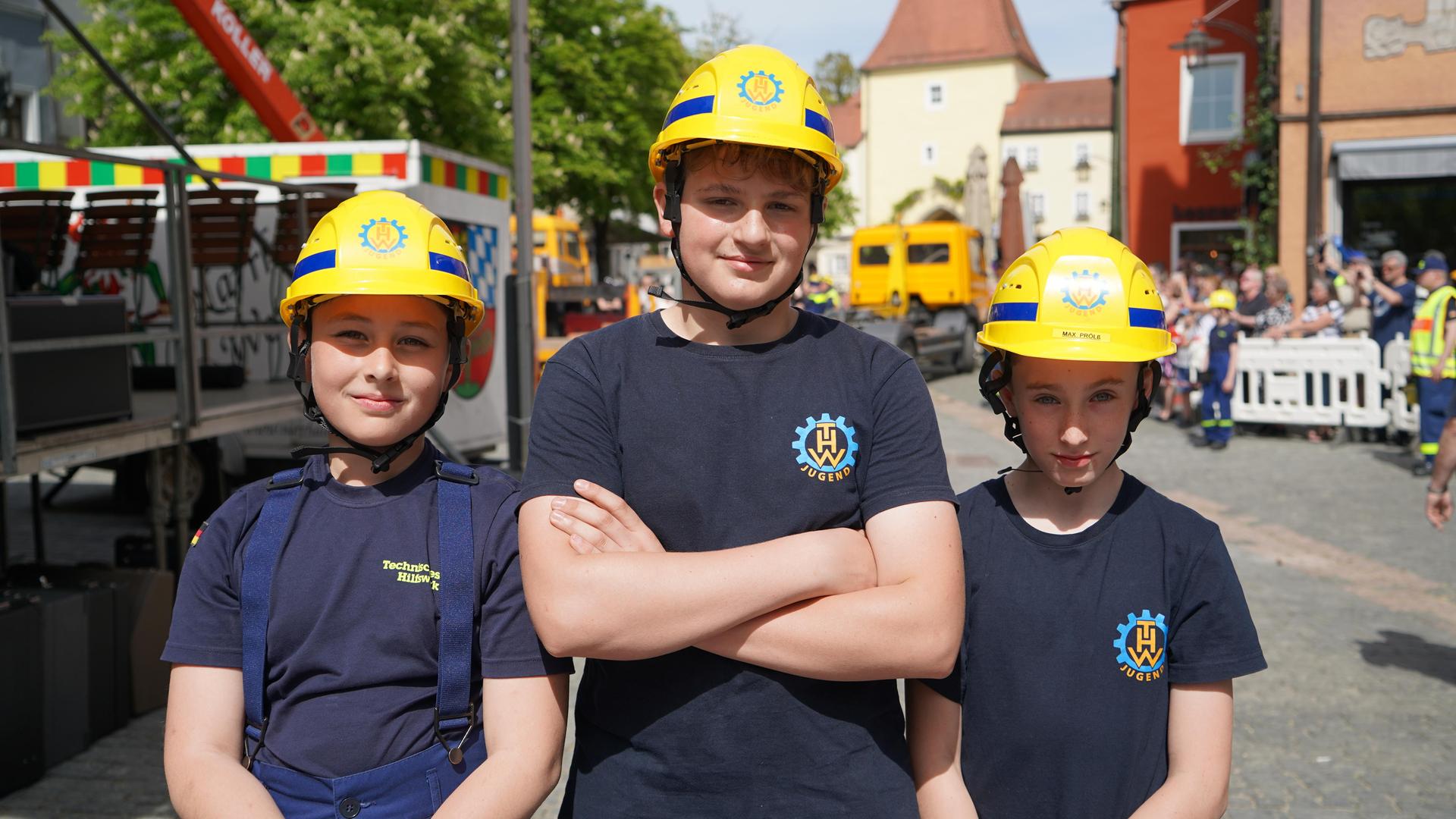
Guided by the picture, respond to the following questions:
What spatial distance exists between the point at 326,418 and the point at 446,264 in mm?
376

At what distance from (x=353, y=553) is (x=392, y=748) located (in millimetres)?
359

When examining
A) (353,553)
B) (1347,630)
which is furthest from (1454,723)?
(353,553)

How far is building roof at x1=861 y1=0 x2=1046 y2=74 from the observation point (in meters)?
66.5

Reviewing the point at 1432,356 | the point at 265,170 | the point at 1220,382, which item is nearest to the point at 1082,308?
the point at 265,170

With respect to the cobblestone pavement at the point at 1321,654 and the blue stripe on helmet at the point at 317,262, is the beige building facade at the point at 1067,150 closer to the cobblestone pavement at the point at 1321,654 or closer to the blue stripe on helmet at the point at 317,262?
the cobblestone pavement at the point at 1321,654

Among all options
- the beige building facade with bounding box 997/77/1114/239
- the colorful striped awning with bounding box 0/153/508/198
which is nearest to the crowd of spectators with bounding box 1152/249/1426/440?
the colorful striped awning with bounding box 0/153/508/198

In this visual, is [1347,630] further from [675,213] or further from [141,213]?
[141,213]

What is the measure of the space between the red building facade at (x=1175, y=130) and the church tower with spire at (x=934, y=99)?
26.5 meters

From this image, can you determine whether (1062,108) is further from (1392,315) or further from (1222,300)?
(1392,315)

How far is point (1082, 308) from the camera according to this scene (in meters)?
2.28

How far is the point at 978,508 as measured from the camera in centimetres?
237

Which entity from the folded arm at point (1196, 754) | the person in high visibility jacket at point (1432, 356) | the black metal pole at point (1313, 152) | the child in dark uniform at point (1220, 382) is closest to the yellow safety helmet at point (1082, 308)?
the folded arm at point (1196, 754)

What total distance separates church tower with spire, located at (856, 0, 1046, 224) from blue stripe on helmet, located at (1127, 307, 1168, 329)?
61.0 m

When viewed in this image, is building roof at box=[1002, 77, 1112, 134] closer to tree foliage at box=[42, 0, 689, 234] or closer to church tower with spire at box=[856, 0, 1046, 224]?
church tower with spire at box=[856, 0, 1046, 224]
